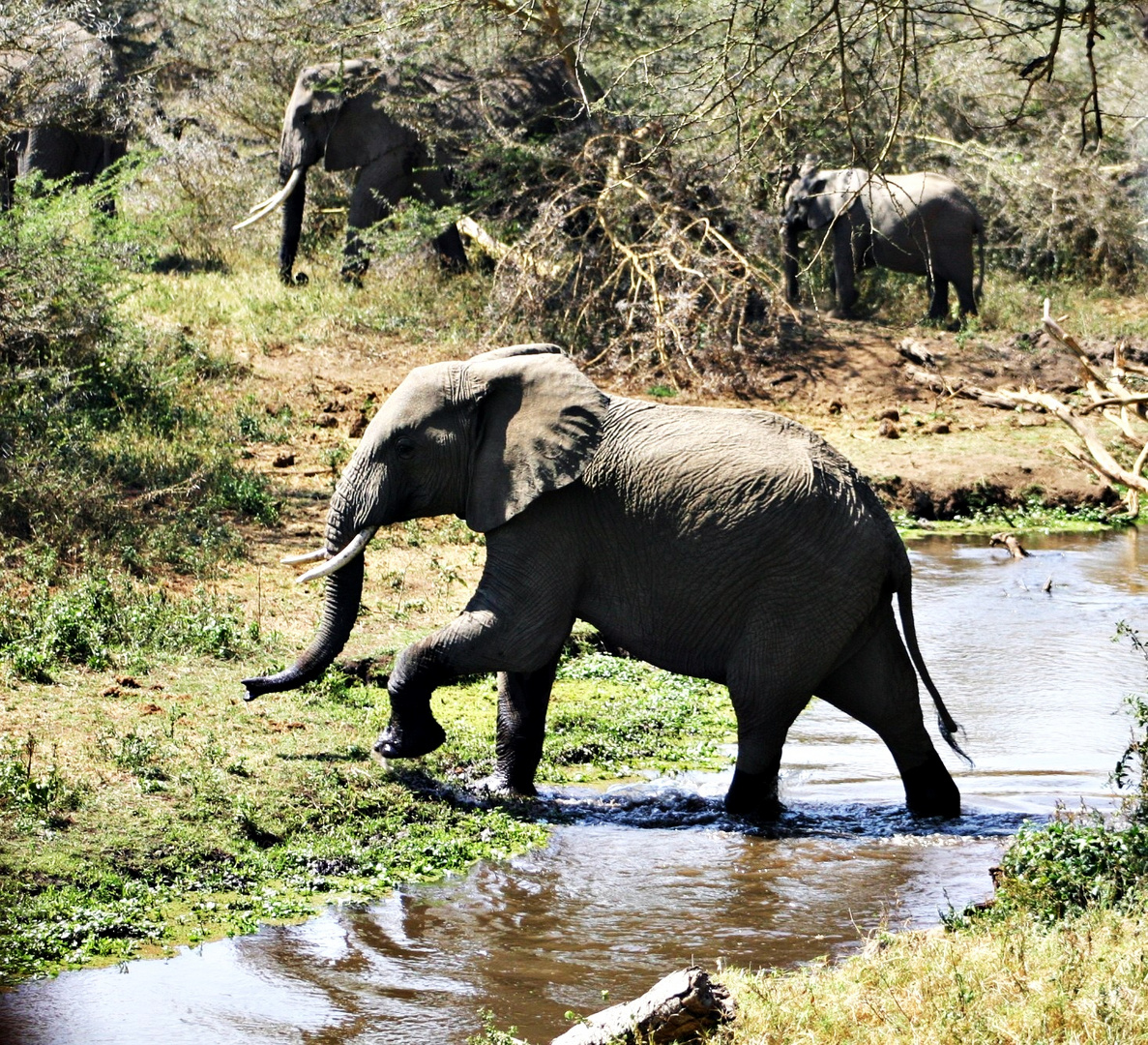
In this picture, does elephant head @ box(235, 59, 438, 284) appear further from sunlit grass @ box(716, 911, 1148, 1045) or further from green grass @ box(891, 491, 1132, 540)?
sunlit grass @ box(716, 911, 1148, 1045)

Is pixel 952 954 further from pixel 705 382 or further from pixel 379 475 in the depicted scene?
pixel 705 382

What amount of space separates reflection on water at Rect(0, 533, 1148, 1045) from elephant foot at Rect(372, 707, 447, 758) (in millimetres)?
682

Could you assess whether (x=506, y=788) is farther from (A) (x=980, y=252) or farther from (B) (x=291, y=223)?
(A) (x=980, y=252)

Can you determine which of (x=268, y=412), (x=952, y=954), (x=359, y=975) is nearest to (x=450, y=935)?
(x=359, y=975)

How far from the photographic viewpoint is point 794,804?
764 centimetres

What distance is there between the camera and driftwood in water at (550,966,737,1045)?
14.7 ft

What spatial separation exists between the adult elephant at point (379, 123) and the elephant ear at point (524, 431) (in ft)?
33.1

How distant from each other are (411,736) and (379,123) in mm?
11650

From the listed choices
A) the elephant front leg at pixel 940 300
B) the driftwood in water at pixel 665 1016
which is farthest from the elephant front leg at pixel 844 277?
the driftwood in water at pixel 665 1016

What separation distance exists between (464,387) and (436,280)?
1016cm

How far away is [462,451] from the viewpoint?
23.7 feet

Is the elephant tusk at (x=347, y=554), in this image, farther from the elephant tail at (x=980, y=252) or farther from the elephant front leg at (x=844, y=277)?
the elephant tail at (x=980, y=252)

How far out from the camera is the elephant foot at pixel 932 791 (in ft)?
24.1

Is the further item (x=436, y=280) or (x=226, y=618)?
(x=436, y=280)
